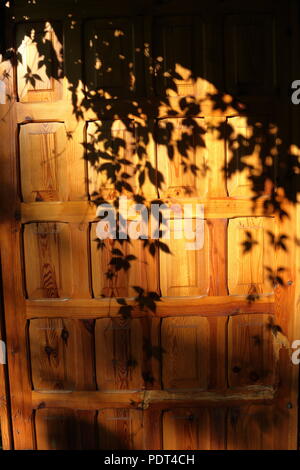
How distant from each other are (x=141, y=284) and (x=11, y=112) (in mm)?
1529

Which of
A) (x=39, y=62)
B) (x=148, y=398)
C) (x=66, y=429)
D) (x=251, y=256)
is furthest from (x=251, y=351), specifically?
(x=39, y=62)

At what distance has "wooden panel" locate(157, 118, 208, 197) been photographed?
2658mm

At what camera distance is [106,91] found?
2.65m

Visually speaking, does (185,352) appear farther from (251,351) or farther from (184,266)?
(184,266)

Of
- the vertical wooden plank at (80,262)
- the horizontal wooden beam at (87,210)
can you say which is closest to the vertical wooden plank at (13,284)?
the horizontal wooden beam at (87,210)

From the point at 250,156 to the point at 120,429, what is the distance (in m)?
2.22

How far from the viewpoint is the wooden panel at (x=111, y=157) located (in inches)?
105

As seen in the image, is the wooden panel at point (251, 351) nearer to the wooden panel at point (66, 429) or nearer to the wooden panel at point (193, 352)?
the wooden panel at point (193, 352)

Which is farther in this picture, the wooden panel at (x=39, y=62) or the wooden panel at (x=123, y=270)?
the wooden panel at (x=123, y=270)

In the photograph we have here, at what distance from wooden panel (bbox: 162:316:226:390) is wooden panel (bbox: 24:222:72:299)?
32.0 inches

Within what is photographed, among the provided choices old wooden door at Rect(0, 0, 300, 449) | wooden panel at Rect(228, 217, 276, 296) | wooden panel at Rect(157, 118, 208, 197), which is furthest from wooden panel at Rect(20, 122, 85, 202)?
wooden panel at Rect(228, 217, 276, 296)

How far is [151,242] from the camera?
274 cm

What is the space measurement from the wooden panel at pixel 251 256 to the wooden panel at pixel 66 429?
147cm

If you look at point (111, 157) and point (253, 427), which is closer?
point (111, 157)
